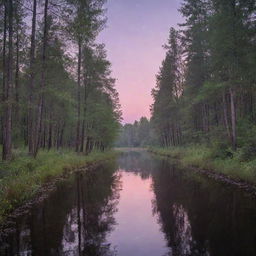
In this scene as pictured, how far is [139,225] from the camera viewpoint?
307 inches

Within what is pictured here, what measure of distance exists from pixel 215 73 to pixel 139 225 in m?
18.5

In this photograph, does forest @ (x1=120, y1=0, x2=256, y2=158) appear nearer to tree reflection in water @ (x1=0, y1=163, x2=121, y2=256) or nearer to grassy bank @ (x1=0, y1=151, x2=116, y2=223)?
tree reflection in water @ (x1=0, y1=163, x2=121, y2=256)

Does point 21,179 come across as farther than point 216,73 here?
No

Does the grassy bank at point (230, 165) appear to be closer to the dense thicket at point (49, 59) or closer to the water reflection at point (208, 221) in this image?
the water reflection at point (208, 221)

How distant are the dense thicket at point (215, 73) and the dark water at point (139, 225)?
8495mm

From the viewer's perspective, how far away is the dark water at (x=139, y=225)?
5.80 meters

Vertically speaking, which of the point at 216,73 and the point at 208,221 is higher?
the point at 216,73

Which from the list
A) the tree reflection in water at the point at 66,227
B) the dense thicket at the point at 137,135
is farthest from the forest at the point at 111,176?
the dense thicket at the point at 137,135

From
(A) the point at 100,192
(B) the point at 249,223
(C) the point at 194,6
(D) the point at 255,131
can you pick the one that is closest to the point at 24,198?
(A) the point at 100,192

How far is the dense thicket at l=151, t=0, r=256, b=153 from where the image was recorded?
1780cm

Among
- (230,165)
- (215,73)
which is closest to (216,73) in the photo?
(215,73)

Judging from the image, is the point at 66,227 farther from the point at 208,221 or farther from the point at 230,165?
the point at 230,165

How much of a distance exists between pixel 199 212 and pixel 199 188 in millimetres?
4583

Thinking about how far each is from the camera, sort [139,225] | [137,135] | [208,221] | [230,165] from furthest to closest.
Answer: [137,135] < [230,165] < [139,225] < [208,221]
